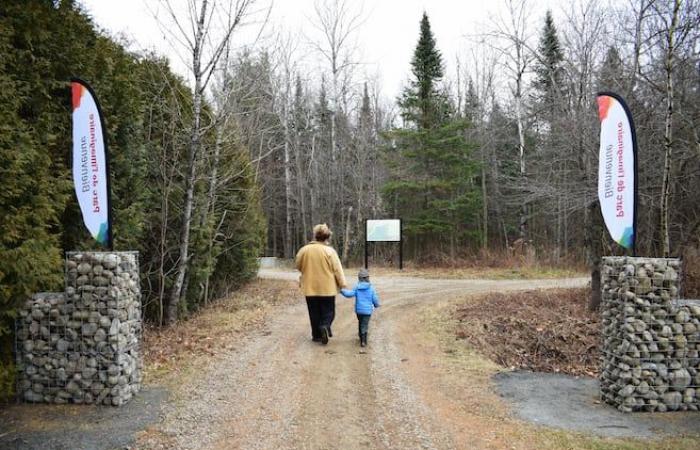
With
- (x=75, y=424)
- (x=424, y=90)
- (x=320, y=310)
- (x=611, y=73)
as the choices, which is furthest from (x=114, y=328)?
(x=424, y=90)

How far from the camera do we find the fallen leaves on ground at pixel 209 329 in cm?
711

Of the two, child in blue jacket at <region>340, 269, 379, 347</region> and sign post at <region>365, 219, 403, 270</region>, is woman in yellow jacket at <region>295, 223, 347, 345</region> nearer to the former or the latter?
child in blue jacket at <region>340, 269, 379, 347</region>

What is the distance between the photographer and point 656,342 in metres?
5.30

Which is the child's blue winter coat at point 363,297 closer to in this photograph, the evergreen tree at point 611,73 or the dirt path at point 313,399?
the dirt path at point 313,399

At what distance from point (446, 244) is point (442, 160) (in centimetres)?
468

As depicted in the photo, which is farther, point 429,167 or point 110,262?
point 429,167

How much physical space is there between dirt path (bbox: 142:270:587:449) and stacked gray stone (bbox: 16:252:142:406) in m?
0.92

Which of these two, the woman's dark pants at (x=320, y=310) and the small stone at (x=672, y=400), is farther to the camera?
the woman's dark pants at (x=320, y=310)

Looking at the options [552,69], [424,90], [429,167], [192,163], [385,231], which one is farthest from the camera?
[424,90]

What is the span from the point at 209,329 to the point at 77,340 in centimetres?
369

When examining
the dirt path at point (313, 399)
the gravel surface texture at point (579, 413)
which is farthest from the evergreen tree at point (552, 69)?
the gravel surface texture at point (579, 413)

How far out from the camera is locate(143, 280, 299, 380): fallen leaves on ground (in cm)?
711

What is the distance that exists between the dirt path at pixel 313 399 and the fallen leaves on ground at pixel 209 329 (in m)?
0.49

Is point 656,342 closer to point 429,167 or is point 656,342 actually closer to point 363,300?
point 363,300
